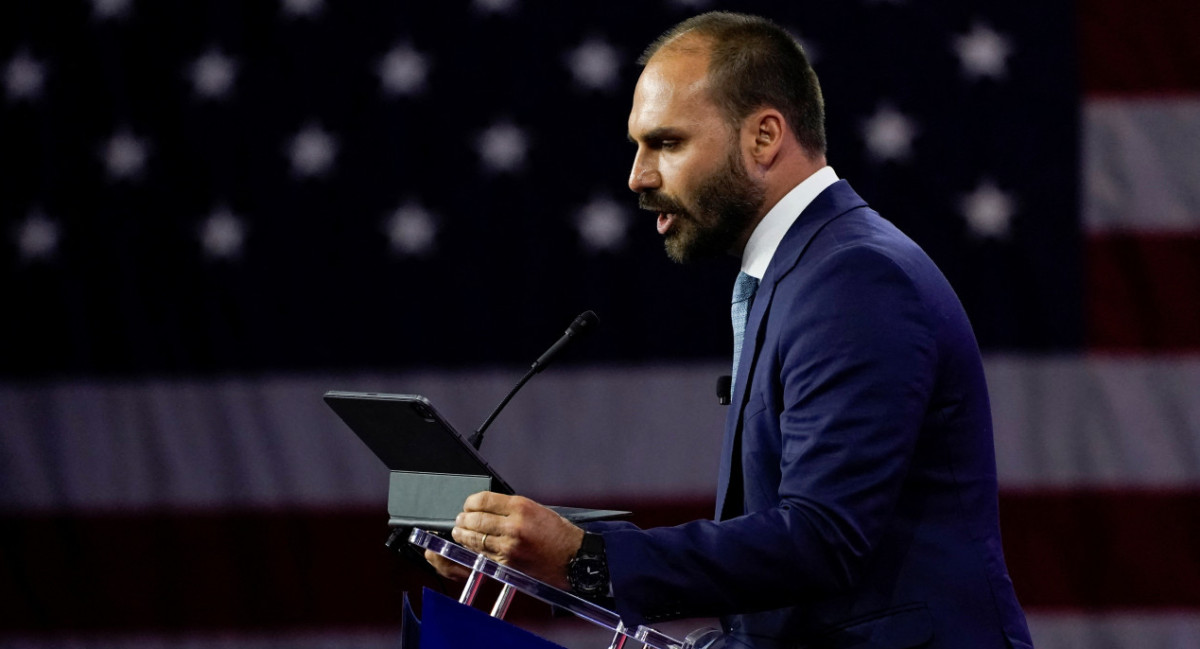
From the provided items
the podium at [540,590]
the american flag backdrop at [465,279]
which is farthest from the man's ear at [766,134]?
the american flag backdrop at [465,279]

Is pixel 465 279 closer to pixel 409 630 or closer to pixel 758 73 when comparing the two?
pixel 758 73

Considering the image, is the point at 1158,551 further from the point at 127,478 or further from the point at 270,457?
the point at 127,478

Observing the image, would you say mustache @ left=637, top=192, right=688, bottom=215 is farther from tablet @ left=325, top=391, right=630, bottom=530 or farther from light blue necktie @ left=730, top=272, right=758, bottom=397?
tablet @ left=325, top=391, right=630, bottom=530

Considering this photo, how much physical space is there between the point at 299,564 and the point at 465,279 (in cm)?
83

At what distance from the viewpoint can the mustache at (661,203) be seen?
1633 mm

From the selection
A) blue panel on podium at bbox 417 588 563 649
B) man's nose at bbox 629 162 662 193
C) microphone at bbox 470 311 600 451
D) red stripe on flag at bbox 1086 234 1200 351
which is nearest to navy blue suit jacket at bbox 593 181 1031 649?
blue panel on podium at bbox 417 588 563 649

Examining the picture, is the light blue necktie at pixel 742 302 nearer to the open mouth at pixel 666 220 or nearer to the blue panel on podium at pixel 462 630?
the open mouth at pixel 666 220

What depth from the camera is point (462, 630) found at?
1.30 metres

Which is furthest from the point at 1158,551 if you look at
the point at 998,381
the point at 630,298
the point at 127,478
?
the point at 127,478

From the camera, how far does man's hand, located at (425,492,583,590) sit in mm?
1266

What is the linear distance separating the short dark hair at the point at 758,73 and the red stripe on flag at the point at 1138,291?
173 cm

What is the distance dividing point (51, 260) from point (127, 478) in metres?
0.59

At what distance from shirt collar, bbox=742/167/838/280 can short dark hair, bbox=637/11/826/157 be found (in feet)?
0.18

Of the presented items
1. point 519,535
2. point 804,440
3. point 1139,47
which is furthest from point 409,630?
point 1139,47
